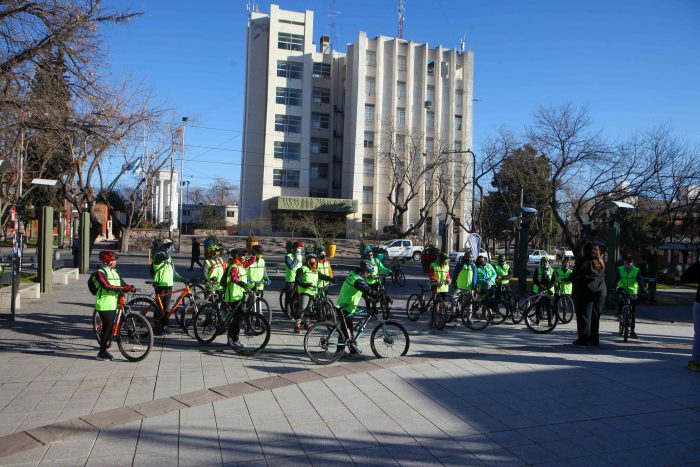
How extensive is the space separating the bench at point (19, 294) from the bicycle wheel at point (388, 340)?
885cm

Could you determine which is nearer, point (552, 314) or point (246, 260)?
point (246, 260)

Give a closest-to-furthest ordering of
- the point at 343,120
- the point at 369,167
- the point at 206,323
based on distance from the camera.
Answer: the point at 206,323 → the point at 369,167 → the point at 343,120

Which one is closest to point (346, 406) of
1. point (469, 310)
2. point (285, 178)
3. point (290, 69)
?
point (469, 310)

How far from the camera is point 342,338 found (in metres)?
8.31

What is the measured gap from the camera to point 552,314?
12.0m

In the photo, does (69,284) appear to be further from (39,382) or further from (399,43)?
(399,43)

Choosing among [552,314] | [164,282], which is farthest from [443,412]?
[552,314]

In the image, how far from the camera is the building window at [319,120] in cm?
5978

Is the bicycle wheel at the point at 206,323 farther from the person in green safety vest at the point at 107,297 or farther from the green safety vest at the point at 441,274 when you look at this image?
the green safety vest at the point at 441,274

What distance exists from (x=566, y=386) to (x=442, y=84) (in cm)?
5734

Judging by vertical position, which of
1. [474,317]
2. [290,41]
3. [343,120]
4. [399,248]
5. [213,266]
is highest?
[290,41]

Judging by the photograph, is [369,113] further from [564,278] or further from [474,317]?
[474,317]

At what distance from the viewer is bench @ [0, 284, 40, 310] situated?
12.8 metres

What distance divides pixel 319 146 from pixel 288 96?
20.3ft
